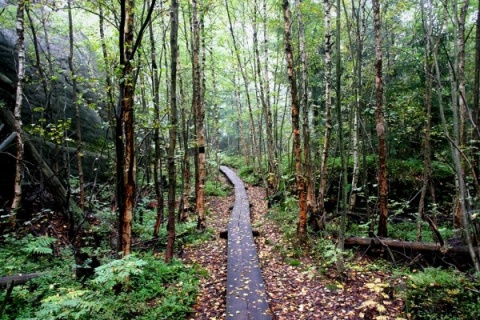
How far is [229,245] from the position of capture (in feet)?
26.1

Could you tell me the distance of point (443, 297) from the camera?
446 centimetres

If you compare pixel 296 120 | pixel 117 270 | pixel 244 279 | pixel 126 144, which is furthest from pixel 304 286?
pixel 126 144

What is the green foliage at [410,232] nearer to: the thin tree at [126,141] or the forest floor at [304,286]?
the forest floor at [304,286]

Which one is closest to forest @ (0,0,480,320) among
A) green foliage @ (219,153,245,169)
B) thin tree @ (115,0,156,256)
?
thin tree @ (115,0,156,256)

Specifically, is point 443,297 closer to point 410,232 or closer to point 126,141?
point 410,232

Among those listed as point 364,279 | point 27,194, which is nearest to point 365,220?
point 364,279

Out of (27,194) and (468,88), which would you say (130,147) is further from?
(468,88)

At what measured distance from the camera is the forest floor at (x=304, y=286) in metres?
4.71

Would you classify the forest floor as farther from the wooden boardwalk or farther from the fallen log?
the fallen log

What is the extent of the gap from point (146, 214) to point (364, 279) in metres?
8.33

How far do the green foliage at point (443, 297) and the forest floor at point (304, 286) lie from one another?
23 cm

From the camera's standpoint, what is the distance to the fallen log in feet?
20.7

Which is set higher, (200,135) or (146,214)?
(200,135)

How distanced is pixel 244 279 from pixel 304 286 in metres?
1.25
